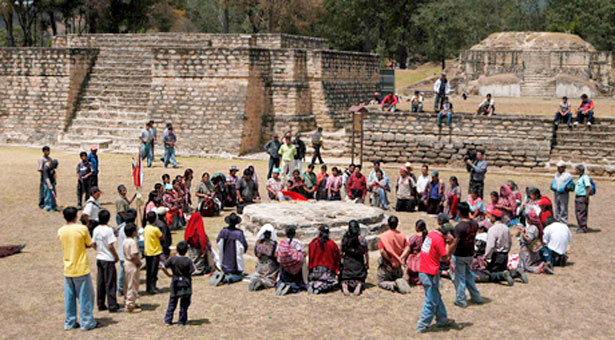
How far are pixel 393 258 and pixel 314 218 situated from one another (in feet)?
6.97

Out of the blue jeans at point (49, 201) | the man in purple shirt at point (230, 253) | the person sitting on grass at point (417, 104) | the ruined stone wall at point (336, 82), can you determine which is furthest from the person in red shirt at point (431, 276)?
the ruined stone wall at point (336, 82)

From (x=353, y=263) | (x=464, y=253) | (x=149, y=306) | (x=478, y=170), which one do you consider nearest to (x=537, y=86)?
(x=478, y=170)

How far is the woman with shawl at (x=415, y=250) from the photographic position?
8209 millimetres

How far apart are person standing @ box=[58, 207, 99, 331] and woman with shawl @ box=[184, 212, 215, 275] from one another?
6.26ft

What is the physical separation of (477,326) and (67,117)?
19.3 metres

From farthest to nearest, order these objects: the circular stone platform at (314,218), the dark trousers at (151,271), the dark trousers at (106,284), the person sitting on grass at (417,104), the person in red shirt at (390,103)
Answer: the person in red shirt at (390,103)
the person sitting on grass at (417,104)
the circular stone platform at (314,218)
the dark trousers at (151,271)
the dark trousers at (106,284)

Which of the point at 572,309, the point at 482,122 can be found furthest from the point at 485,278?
the point at 482,122

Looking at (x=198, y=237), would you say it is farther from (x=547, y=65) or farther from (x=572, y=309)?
(x=547, y=65)

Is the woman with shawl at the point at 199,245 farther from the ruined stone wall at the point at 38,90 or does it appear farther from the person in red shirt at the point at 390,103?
the ruined stone wall at the point at 38,90

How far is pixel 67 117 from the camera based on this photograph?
926 inches

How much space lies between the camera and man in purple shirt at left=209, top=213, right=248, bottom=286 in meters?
8.91

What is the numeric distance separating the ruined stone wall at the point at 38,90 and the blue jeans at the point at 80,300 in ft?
56.3

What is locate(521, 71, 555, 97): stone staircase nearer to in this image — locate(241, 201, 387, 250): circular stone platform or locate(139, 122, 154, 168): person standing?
locate(139, 122, 154, 168): person standing

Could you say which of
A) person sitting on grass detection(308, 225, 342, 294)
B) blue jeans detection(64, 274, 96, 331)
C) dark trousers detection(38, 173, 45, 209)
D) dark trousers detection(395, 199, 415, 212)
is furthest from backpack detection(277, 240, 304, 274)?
dark trousers detection(38, 173, 45, 209)
